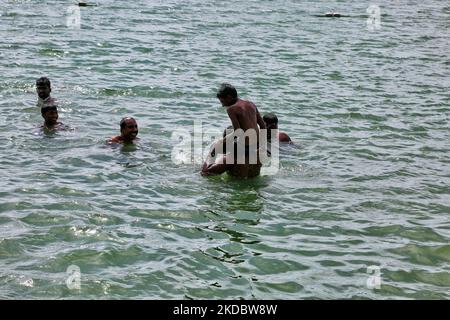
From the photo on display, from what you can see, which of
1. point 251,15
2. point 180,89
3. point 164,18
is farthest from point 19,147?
point 251,15

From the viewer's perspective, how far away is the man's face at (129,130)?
12.8 meters

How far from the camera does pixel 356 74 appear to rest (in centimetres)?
2016

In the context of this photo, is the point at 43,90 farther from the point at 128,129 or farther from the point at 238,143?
the point at 238,143

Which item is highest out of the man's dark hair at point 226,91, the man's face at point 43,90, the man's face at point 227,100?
the man's dark hair at point 226,91

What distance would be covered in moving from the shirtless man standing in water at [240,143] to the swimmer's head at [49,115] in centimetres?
410

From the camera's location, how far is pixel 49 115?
1372 centimetres

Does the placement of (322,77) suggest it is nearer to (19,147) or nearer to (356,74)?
(356,74)

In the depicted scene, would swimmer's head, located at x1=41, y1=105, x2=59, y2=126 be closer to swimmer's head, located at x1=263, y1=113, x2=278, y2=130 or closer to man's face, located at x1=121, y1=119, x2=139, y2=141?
man's face, located at x1=121, y1=119, x2=139, y2=141

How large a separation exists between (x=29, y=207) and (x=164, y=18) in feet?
66.4

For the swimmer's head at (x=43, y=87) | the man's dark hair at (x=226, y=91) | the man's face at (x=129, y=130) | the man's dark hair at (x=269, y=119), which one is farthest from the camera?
the swimmer's head at (x=43, y=87)

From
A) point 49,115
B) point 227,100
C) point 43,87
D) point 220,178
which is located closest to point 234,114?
point 227,100

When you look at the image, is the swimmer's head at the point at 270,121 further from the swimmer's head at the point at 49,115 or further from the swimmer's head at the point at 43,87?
the swimmer's head at the point at 43,87

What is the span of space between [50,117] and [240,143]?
4.56 meters

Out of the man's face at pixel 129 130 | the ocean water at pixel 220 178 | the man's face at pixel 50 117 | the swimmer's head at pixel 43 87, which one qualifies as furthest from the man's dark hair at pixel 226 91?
the swimmer's head at pixel 43 87
